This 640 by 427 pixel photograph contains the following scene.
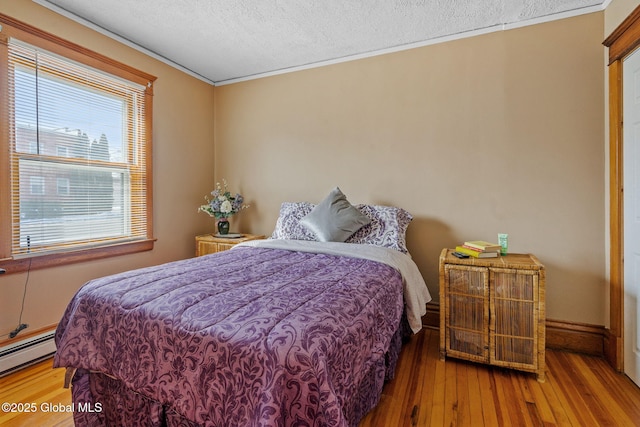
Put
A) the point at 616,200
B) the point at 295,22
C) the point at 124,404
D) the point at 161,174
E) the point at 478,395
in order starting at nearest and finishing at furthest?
the point at 124,404 < the point at 478,395 < the point at 616,200 < the point at 295,22 < the point at 161,174

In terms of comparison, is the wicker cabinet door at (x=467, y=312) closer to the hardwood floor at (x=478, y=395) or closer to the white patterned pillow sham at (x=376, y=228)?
the hardwood floor at (x=478, y=395)

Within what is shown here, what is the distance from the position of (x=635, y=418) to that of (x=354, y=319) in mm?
1675

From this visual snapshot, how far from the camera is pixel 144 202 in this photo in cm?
307

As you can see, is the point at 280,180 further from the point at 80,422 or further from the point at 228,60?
the point at 80,422

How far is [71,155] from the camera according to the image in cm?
249

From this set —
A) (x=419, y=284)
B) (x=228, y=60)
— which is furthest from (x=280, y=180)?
(x=419, y=284)

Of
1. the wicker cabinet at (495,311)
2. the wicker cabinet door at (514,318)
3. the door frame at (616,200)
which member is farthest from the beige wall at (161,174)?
the door frame at (616,200)

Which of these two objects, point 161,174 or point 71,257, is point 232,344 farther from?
point 161,174

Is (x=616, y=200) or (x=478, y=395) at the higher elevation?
(x=616, y=200)

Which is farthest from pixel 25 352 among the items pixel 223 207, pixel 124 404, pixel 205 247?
pixel 223 207

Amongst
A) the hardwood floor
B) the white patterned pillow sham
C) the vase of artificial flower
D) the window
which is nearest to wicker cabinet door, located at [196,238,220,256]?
the vase of artificial flower

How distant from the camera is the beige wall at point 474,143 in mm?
2387

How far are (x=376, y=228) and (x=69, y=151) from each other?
2.53m

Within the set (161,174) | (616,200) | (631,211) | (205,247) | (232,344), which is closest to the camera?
(232,344)
